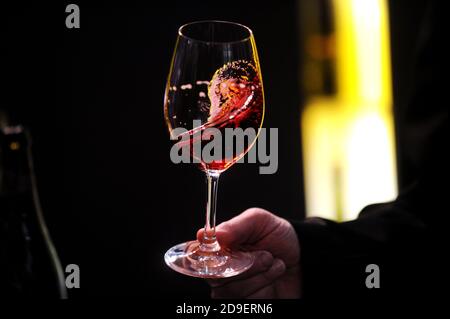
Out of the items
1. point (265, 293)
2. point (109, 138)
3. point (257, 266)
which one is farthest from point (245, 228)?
point (109, 138)

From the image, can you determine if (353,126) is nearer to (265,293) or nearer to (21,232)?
(265,293)

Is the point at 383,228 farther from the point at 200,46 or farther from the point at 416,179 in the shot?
the point at 200,46

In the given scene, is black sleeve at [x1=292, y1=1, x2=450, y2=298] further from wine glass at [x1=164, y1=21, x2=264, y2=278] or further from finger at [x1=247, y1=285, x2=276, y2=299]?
wine glass at [x1=164, y1=21, x2=264, y2=278]

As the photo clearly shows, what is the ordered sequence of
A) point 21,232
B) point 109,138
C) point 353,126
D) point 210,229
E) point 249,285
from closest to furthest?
point 21,232, point 210,229, point 249,285, point 109,138, point 353,126

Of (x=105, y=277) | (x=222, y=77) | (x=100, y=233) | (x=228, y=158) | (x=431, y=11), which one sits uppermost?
(x=431, y=11)
